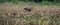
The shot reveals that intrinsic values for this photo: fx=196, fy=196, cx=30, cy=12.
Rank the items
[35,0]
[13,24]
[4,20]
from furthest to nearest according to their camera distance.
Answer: [35,0], [4,20], [13,24]

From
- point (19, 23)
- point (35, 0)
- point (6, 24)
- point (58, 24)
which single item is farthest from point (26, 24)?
point (35, 0)

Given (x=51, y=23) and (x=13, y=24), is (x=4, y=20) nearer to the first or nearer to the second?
(x=13, y=24)

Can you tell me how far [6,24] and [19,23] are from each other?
37 cm

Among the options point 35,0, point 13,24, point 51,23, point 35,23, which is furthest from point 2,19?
point 35,0

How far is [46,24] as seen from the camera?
18.2 feet

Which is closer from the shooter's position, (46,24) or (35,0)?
(46,24)

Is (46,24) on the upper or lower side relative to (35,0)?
upper

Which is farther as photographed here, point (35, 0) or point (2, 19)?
point (35, 0)

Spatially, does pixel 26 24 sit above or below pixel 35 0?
above

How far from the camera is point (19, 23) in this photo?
5.63 metres

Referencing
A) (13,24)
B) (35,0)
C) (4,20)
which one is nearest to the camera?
(13,24)

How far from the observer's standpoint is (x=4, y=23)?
5672 millimetres

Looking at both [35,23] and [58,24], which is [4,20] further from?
[58,24]

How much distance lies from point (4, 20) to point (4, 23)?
201 mm
